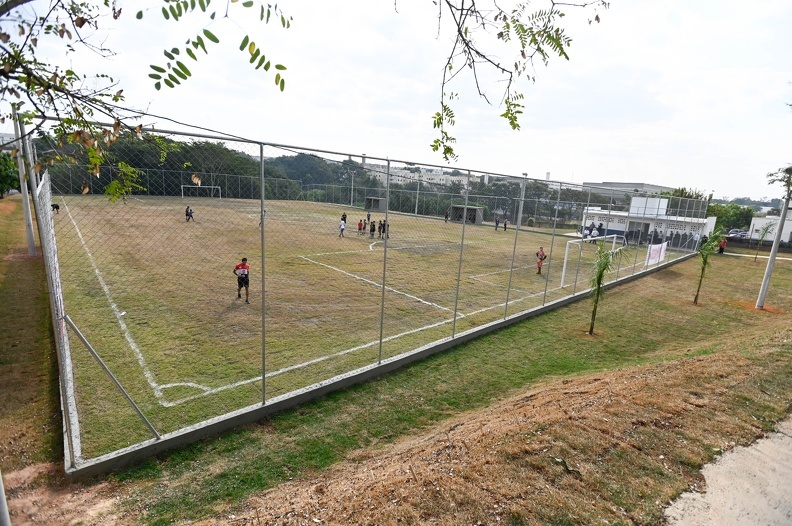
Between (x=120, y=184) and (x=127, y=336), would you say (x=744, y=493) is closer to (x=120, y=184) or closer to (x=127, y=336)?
(x=120, y=184)

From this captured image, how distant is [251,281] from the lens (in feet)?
52.2

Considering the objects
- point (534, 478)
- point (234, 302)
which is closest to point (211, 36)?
point (534, 478)

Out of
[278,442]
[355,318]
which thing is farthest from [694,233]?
[278,442]

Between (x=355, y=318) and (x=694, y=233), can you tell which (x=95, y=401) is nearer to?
(x=355, y=318)

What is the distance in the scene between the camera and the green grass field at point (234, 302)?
7367 mm

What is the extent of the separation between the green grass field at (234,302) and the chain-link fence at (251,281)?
55 mm

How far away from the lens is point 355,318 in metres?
12.1

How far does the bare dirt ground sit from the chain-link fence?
3.80 ft

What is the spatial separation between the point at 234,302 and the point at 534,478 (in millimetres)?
10890

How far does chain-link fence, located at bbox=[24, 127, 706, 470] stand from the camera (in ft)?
19.7

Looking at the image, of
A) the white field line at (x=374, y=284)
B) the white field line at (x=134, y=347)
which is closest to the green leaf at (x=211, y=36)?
the white field line at (x=134, y=347)

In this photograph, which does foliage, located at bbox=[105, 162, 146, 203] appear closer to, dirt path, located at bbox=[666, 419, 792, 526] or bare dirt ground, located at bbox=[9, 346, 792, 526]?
bare dirt ground, located at bbox=[9, 346, 792, 526]

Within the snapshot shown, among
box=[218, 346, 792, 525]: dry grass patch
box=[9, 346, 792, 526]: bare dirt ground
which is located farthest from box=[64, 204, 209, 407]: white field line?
box=[218, 346, 792, 525]: dry grass patch

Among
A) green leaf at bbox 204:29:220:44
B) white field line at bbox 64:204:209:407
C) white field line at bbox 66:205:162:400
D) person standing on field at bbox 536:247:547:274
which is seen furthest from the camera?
person standing on field at bbox 536:247:547:274
